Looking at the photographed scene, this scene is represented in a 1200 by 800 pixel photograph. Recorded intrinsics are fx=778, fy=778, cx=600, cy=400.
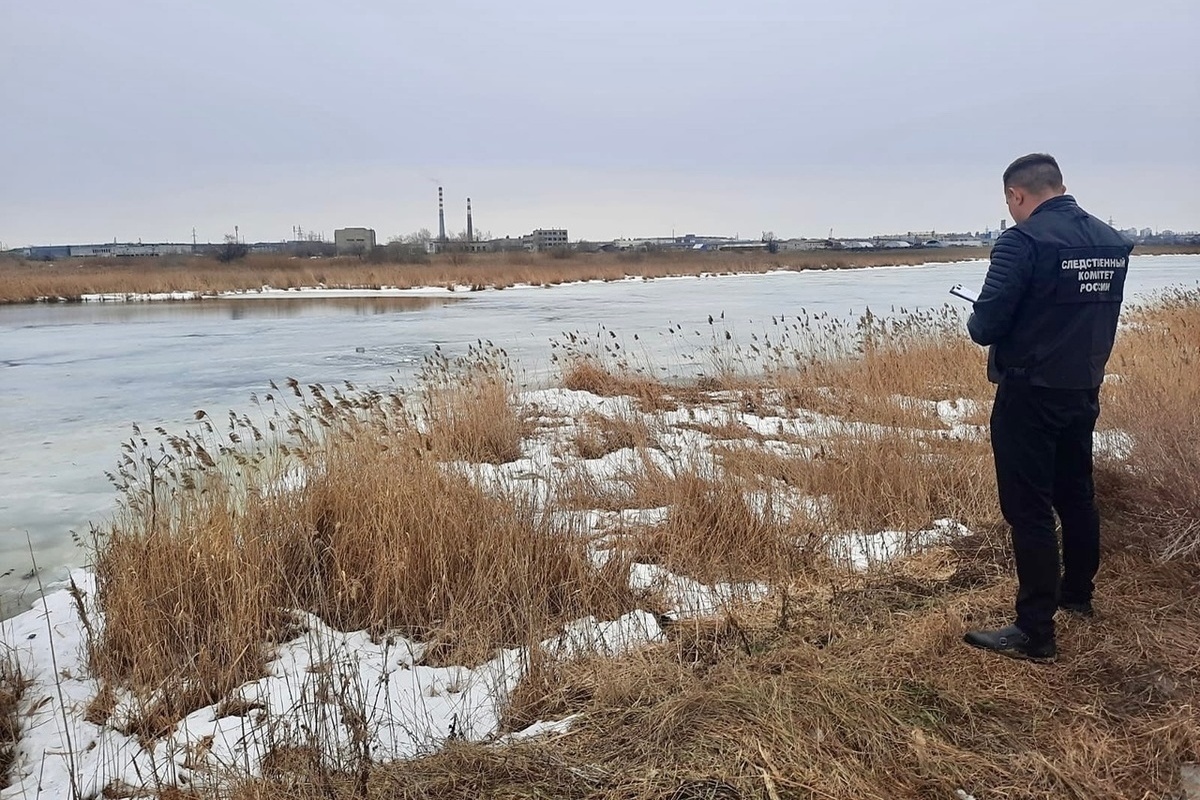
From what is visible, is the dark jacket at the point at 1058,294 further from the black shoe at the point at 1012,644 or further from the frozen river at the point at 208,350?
the frozen river at the point at 208,350

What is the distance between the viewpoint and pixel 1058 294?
307 cm

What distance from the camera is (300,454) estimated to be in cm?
542

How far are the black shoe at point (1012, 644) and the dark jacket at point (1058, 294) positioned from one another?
1039 millimetres

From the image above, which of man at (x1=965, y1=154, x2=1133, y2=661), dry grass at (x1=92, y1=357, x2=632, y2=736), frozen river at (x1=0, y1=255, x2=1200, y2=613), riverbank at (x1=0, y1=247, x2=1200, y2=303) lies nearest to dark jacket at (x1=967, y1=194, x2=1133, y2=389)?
man at (x1=965, y1=154, x2=1133, y2=661)

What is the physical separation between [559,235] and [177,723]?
132 m

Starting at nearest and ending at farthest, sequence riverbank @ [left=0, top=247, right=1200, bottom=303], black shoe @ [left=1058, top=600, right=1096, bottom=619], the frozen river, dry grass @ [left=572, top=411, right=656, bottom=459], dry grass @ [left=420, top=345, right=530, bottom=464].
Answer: black shoe @ [left=1058, top=600, right=1096, bottom=619]
the frozen river
dry grass @ [left=420, top=345, right=530, bottom=464]
dry grass @ [left=572, top=411, right=656, bottom=459]
riverbank @ [left=0, top=247, right=1200, bottom=303]

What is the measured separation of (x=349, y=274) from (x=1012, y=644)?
4103 cm

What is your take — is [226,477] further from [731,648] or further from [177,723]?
[731,648]

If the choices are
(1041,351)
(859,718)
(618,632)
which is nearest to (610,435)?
(618,632)

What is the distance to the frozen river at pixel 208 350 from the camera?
22.4ft

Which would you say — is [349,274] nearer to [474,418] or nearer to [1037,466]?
[474,418]

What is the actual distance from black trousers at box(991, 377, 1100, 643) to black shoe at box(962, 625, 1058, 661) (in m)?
0.03

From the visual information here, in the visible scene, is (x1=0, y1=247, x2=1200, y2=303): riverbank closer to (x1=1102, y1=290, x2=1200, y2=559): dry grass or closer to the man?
(x1=1102, y1=290, x2=1200, y2=559): dry grass

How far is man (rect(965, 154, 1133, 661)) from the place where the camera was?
3.08 meters
